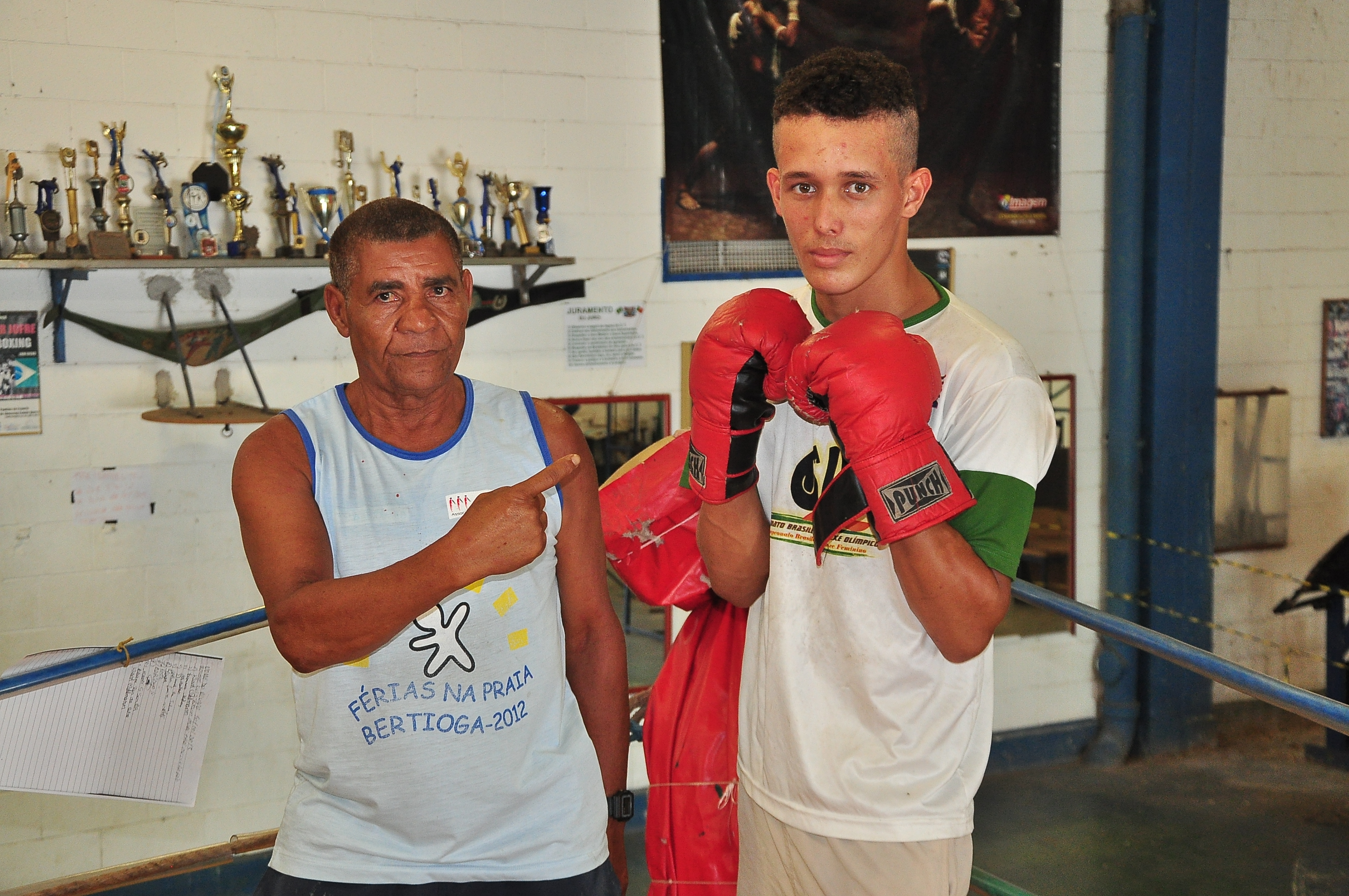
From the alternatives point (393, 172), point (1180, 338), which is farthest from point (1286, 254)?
point (393, 172)

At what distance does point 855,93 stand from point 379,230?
68cm

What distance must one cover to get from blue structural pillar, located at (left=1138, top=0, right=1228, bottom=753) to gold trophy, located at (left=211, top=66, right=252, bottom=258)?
10.8 feet

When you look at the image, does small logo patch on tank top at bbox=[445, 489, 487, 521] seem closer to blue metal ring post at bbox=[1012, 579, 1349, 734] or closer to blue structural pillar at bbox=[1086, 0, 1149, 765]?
blue metal ring post at bbox=[1012, 579, 1349, 734]

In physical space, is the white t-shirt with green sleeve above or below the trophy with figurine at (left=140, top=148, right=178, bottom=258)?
below

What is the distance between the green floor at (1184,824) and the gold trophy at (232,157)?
229cm

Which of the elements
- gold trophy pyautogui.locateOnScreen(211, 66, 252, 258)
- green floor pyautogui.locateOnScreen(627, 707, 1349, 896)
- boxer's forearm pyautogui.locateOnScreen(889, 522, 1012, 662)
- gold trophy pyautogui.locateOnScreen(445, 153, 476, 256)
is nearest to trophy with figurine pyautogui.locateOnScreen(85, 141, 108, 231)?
gold trophy pyautogui.locateOnScreen(211, 66, 252, 258)

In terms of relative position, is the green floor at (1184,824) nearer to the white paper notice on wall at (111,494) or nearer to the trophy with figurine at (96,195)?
the white paper notice on wall at (111,494)

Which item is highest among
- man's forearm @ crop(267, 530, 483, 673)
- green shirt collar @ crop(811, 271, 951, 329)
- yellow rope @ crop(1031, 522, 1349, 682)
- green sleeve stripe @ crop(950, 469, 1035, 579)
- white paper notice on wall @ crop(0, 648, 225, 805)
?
green shirt collar @ crop(811, 271, 951, 329)

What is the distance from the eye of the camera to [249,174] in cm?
352

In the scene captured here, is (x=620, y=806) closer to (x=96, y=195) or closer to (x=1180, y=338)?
(x=96, y=195)

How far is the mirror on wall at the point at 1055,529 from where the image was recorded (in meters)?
4.52

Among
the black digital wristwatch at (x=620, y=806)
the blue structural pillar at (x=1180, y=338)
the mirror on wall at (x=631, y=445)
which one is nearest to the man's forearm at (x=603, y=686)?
the black digital wristwatch at (x=620, y=806)

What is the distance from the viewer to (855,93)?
4.95 ft

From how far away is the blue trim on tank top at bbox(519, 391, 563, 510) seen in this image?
160 centimetres
